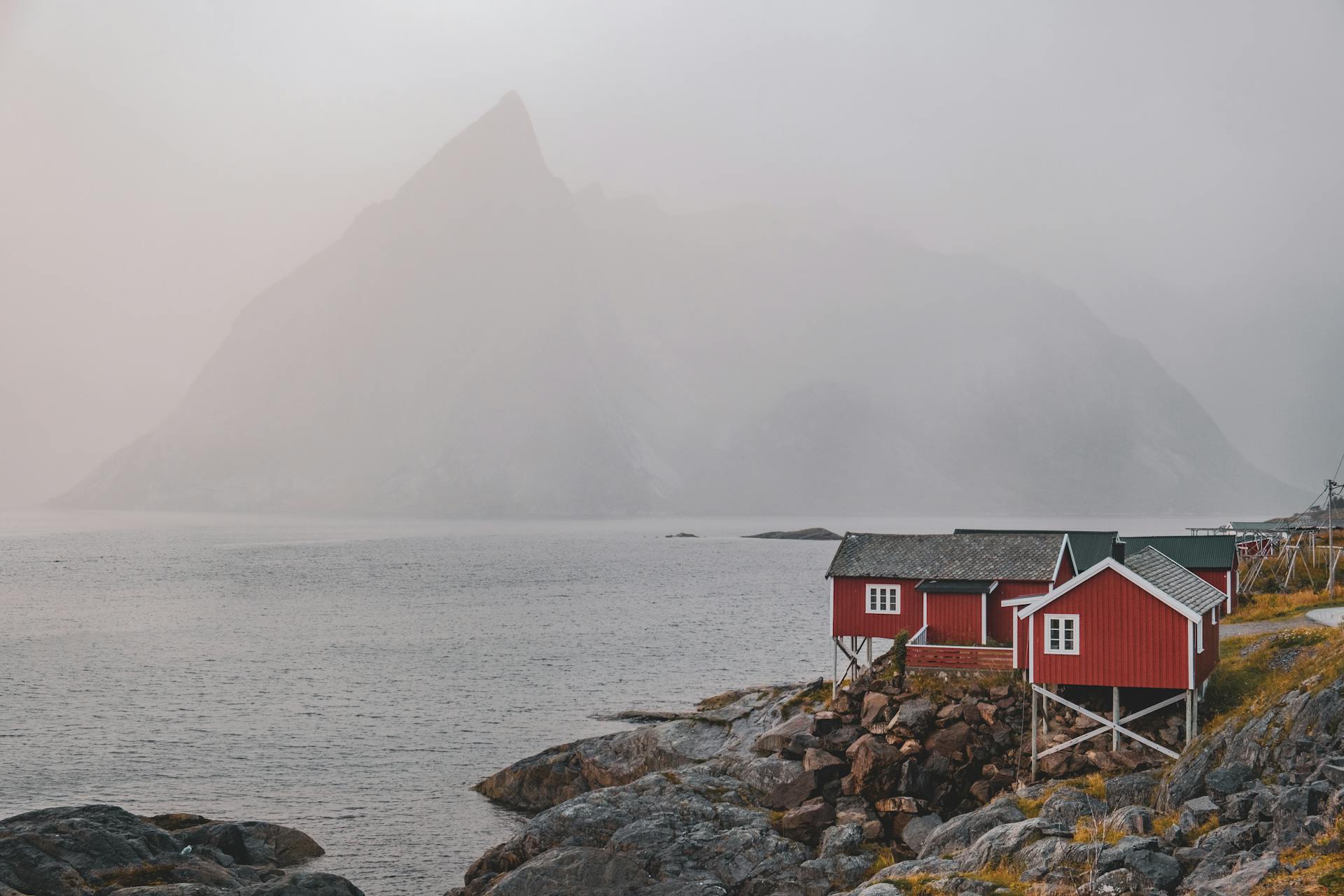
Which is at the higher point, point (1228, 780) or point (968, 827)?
point (1228, 780)

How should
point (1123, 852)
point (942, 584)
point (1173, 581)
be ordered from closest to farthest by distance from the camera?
point (1123, 852)
point (1173, 581)
point (942, 584)

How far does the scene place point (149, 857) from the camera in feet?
100

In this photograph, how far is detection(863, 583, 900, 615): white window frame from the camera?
4362 centimetres

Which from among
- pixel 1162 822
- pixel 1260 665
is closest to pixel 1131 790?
pixel 1162 822

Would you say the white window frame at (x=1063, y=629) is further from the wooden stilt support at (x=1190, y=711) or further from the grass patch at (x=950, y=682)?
the wooden stilt support at (x=1190, y=711)

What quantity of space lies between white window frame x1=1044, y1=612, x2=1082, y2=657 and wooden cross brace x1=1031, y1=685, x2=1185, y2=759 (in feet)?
4.62

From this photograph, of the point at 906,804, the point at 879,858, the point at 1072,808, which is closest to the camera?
the point at 1072,808

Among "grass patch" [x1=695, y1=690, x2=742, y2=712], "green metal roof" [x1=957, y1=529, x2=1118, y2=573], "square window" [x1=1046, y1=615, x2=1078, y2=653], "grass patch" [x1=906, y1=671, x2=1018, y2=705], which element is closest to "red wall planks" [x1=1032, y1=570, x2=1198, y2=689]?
"square window" [x1=1046, y1=615, x2=1078, y2=653]

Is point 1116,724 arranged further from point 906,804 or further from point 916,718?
point 906,804

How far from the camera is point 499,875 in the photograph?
102 feet

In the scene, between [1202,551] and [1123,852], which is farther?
[1202,551]

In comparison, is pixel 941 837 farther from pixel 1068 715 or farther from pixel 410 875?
pixel 410 875

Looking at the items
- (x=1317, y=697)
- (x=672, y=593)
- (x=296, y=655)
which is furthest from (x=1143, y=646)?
(x=672, y=593)

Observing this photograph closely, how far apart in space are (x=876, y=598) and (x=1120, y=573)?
12.9 meters
